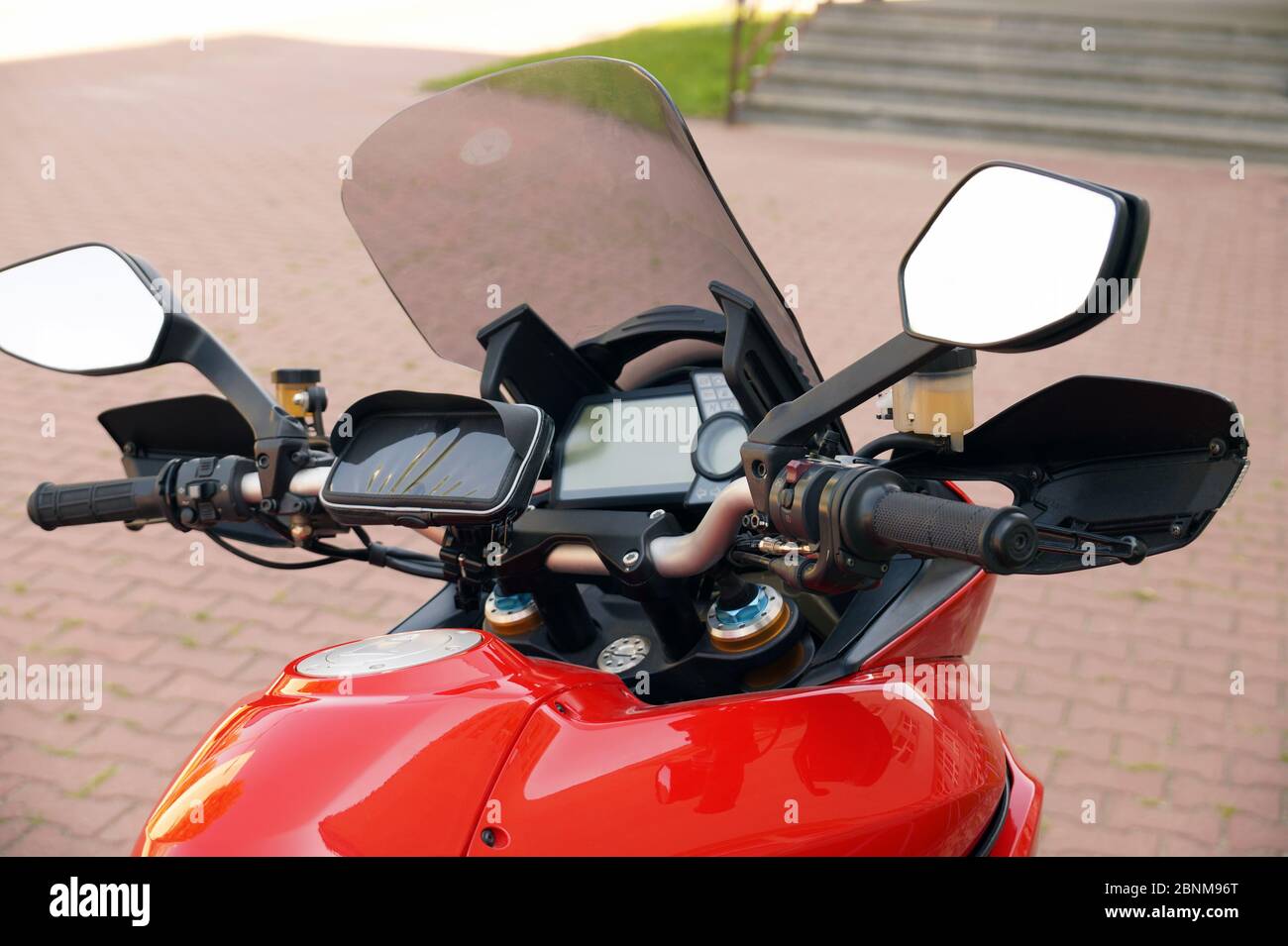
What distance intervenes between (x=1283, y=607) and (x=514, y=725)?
431 centimetres

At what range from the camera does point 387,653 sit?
1.64m

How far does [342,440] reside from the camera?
173 centimetres

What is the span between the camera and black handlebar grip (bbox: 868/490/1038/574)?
1227 mm

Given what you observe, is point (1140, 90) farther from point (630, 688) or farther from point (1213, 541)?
point (630, 688)

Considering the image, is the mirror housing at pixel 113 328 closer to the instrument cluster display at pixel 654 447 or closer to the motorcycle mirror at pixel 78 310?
the motorcycle mirror at pixel 78 310

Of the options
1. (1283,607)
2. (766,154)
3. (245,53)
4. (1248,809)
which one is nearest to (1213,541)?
(1283,607)

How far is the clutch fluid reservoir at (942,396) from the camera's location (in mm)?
1424

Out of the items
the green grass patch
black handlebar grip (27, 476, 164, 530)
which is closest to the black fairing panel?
black handlebar grip (27, 476, 164, 530)

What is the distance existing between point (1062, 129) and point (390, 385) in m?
8.79

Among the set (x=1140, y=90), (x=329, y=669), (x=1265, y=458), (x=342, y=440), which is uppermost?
(x=1140, y=90)

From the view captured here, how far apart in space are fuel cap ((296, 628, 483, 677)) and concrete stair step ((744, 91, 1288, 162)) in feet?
40.9
